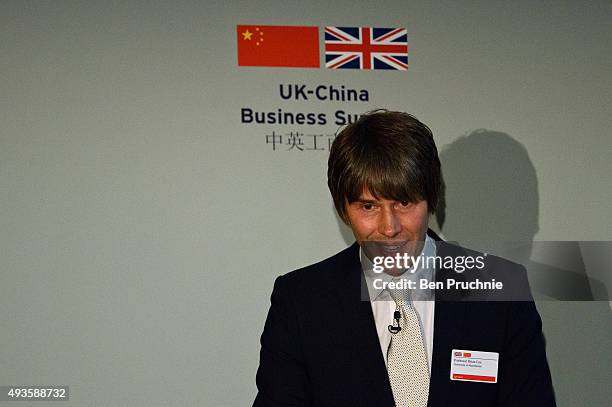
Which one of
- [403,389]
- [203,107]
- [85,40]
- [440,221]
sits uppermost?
[85,40]

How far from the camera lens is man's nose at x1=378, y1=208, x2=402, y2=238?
5.81 ft

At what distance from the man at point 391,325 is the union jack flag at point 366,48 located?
79 centimetres

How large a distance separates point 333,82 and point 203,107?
0.39 m

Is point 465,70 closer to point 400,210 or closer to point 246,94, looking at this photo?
point 246,94

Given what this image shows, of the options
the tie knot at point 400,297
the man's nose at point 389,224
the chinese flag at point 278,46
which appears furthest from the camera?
the chinese flag at point 278,46

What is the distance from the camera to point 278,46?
2.60 metres

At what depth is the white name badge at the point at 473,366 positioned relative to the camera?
1786mm

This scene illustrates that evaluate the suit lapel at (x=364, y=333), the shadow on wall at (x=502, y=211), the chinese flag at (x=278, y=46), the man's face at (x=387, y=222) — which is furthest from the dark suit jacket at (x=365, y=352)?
the chinese flag at (x=278, y=46)

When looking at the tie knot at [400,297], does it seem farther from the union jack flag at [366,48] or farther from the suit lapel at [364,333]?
the union jack flag at [366,48]

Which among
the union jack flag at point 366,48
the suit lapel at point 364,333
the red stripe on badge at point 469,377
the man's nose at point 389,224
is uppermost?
the union jack flag at point 366,48

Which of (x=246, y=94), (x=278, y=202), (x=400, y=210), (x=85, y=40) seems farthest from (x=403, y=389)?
(x=85, y=40)

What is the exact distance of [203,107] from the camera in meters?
2.54

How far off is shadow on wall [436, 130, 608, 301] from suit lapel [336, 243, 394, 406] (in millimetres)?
796

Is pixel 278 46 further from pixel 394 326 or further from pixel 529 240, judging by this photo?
pixel 394 326
